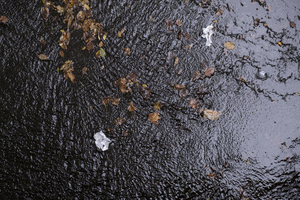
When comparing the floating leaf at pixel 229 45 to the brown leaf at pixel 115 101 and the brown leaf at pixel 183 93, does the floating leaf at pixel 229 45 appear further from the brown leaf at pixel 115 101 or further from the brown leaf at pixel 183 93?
the brown leaf at pixel 115 101

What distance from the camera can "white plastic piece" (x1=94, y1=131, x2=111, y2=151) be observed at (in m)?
2.15

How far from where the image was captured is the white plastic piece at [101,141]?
7.07 ft

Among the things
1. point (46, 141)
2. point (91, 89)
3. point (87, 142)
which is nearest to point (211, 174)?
point (87, 142)

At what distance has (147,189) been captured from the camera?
2086mm

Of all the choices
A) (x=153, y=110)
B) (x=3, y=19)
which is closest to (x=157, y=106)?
(x=153, y=110)

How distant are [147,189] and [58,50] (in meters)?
1.76

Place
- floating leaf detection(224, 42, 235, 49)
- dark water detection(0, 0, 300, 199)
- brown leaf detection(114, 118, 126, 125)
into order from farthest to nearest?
floating leaf detection(224, 42, 235, 49) < brown leaf detection(114, 118, 126, 125) < dark water detection(0, 0, 300, 199)

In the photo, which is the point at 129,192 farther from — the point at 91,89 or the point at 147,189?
the point at 91,89

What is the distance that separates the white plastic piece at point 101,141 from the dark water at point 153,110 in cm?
6

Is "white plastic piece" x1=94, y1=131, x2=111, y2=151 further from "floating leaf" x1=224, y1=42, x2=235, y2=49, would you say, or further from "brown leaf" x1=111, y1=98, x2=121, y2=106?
"floating leaf" x1=224, y1=42, x2=235, y2=49

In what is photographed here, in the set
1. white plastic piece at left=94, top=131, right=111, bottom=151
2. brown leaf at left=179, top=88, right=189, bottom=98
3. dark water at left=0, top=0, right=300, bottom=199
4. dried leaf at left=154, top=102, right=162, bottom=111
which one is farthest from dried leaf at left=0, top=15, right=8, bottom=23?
brown leaf at left=179, top=88, right=189, bottom=98

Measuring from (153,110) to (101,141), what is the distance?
63cm

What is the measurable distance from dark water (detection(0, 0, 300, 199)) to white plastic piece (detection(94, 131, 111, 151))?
0.21 ft

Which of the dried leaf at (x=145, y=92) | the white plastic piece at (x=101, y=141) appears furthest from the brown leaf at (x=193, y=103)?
the white plastic piece at (x=101, y=141)
